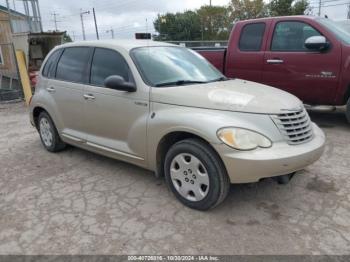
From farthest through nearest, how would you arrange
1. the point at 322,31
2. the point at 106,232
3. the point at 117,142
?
the point at 322,31 → the point at 117,142 → the point at 106,232

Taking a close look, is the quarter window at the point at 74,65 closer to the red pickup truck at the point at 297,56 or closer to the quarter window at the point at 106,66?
the quarter window at the point at 106,66

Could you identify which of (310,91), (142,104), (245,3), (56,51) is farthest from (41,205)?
(245,3)

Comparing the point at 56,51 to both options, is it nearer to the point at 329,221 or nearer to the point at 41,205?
the point at 41,205

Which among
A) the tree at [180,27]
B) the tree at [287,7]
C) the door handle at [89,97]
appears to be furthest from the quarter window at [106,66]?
the tree at [180,27]

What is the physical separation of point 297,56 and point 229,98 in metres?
3.24

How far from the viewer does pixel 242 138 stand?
3045 mm

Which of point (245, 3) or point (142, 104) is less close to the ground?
point (245, 3)

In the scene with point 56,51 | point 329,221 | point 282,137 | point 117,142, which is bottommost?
point 329,221

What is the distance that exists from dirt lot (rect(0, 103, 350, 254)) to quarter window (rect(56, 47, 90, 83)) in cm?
125

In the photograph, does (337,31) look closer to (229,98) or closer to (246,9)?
(229,98)

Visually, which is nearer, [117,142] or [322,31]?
[117,142]

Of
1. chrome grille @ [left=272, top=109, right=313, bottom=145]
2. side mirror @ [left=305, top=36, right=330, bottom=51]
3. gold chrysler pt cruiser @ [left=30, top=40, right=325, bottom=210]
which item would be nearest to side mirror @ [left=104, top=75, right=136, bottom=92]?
gold chrysler pt cruiser @ [left=30, top=40, right=325, bottom=210]

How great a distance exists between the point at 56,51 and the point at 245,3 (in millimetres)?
45235

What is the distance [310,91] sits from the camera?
6027 mm
